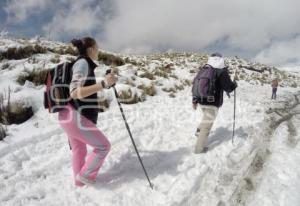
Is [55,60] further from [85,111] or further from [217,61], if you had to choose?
[85,111]

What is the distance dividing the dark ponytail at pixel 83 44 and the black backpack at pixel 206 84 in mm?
2701

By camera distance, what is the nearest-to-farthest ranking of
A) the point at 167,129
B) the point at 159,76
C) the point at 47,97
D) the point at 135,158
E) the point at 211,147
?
the point at 47,97, the point at 135,158, the point at 211,147, the point at 167,129, the point at 159,76

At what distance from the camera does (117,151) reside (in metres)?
5.89

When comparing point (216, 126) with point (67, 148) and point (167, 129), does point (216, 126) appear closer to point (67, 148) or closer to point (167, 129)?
point (167, 129)

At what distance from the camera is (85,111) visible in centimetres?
411

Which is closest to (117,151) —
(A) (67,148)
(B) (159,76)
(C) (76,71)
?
(A) (67,148)

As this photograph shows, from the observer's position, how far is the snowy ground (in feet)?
13.9

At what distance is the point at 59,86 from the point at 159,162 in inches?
104

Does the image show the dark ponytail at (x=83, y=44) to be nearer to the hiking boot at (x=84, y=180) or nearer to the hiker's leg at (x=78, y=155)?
the hiker's leg at (x=78, y=155)

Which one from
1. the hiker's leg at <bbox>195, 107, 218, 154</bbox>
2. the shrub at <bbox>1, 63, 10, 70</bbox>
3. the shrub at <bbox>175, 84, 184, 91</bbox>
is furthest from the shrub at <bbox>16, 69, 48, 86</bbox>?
the shrub at <bbox>175, 84, 184, 91</bbox>

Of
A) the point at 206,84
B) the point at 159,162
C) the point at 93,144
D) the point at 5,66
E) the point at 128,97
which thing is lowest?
the point at 159,162

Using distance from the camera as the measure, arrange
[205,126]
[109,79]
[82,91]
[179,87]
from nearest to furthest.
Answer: [82,91] < [109,79] < [205,126] < [179,87]

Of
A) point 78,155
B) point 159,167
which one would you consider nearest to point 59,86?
point 78,155

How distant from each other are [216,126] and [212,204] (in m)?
4.11
